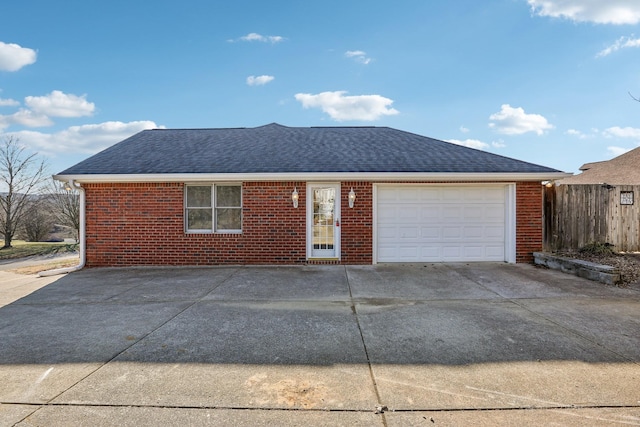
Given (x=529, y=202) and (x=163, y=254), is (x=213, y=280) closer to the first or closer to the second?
(x=163, y=254)

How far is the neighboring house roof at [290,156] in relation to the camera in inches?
337

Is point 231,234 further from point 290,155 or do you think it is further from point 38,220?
point 38,220

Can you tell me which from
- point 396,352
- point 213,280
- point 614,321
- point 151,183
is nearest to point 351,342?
point 396,352

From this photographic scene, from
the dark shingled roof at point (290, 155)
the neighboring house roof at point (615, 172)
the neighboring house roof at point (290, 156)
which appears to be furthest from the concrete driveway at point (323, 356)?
the neighboring house roof at point (615, 172)

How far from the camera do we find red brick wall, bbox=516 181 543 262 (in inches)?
347

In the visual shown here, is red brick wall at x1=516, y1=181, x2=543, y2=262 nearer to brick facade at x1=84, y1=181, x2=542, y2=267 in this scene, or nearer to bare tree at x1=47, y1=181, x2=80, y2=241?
brick facade at x1=84, y1=181, x2=542, y2=267

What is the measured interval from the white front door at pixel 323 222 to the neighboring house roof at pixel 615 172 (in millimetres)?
13312

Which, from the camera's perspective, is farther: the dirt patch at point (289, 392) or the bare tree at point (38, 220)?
the bare tree at point (38, 220)

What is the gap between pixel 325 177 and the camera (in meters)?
8.48

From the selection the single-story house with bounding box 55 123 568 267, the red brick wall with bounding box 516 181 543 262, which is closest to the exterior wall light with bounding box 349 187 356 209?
the single-story house with bounding box 55 123 568 267

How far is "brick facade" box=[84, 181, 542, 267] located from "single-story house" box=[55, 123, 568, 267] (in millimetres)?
28

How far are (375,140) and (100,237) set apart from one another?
9.19 m

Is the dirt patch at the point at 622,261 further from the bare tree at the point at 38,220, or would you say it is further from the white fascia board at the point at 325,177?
the bare tree at the point at 38,220

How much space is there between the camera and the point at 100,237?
8984mm
